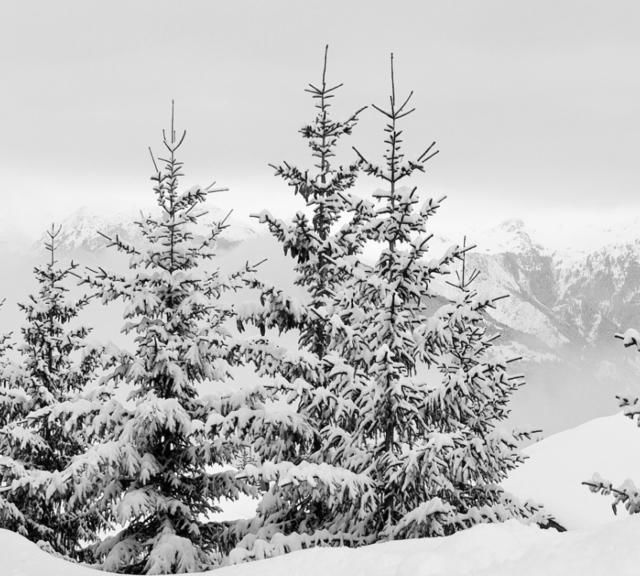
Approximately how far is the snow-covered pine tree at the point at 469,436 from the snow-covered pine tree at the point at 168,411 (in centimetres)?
261

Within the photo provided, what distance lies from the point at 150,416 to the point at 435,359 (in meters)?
4.86

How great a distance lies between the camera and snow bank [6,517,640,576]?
25.8 feet

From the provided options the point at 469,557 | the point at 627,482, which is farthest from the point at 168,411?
the point at 627,482

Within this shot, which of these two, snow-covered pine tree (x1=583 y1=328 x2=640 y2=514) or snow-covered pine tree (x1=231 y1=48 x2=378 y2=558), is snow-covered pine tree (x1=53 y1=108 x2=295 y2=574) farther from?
snow-covered pine tree (x1=583 y1=328 x2=640 y2=514)

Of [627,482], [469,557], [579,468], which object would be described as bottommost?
[579,468]

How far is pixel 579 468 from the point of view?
1414 inches

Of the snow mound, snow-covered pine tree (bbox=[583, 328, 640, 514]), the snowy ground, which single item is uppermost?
snow-covered pine tree (bbox=[583, 328, 640, 514])

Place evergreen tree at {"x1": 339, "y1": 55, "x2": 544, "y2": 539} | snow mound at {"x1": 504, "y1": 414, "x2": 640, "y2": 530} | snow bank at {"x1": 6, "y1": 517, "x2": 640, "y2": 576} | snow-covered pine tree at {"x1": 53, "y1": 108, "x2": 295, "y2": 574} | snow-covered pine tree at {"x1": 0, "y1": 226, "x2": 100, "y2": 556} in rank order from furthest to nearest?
snow mound at {"x1": 504, "y1": 414, "x2": 640, "y2": 530}, snow-covered pine tree at {"x1": 0, "y1": 226, "x2": 100, "y2": 556}, snow-covered pine tree at {"x1": 53, "y1": 108, "x2": 295, "y2": 574}, evergreen tree at {"x1": 339, "y1": 55, "x2": 544, "y2": 539}, snow bank at {"x1": 6, "y1": 517, "x2": 640, "y2": 576}

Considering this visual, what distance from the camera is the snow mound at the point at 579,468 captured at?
31.0 meters

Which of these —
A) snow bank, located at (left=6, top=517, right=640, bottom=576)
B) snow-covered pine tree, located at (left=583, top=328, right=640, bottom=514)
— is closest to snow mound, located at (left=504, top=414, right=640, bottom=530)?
snow-covered pine tree, located at (left=583, top=328, right=640, bottom=514)

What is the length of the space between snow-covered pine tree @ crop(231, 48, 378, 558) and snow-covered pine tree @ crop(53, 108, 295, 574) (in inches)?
26.3

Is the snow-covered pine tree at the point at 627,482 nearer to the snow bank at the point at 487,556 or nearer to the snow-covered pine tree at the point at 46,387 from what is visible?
the snow bank at the point at 487,556

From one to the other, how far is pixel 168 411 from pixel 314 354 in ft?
8.88

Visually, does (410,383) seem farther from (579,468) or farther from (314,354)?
(579,468)
